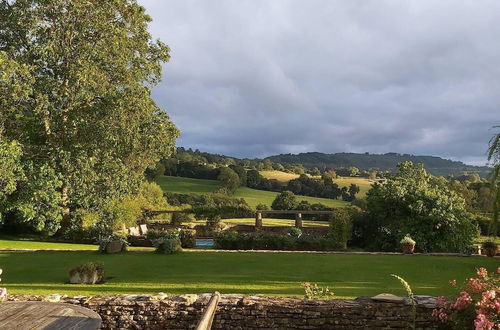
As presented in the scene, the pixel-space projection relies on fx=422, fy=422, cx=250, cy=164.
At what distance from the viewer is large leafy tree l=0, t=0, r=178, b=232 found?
49.1 feet

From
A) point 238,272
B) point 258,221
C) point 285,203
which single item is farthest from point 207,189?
point 238,272

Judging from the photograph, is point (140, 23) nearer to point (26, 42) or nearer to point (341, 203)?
point (26, 42)

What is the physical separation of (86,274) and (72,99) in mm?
7442

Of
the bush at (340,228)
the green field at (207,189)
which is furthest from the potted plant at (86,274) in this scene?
the green field at (207,189)

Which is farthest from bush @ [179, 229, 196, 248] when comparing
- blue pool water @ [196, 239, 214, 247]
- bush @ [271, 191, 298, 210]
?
bush @ [271, 191, 298, 210]

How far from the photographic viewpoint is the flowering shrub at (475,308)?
5.23m

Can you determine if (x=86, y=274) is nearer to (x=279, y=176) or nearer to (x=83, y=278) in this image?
(x=83, y=278)

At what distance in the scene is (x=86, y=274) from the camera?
33.8 ft

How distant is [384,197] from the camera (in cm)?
1992

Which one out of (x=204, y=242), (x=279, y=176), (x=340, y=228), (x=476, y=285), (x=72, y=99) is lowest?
(x=204, y=242)

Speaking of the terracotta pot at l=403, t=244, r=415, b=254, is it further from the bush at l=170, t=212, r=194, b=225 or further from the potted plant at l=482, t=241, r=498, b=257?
the bush at l=170, t=212, r=194, b=225

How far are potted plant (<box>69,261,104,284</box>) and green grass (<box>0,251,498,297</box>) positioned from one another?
272 millimetres

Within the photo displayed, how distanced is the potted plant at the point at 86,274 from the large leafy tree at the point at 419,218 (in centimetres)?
1308

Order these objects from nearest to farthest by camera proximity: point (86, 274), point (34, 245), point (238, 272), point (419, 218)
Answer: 1. point (86, 274)
2. point (238, 272)
3. point (419, 218)
4. point (34, 245)
